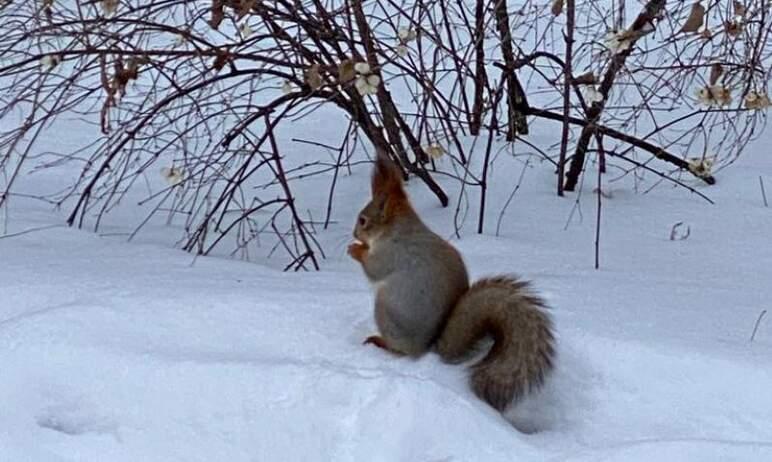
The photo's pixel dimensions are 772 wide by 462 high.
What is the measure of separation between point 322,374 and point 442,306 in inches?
14.1

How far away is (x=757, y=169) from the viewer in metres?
5.11

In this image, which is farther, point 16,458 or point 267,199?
point 267,199

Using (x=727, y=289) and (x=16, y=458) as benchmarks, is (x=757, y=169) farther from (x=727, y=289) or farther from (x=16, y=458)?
(x=16, y=458)

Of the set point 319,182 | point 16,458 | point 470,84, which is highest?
point 470,84

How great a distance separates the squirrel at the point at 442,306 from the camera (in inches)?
109

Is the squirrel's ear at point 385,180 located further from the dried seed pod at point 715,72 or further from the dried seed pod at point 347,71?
the dried seed pod at point 715,72

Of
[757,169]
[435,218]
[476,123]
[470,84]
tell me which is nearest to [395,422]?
[435,218]

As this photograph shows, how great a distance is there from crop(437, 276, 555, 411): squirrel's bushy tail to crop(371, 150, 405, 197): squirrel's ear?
0.30 metres

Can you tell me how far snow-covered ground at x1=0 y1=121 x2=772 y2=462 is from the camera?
2582 millimetres

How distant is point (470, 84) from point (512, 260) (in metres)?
2.56

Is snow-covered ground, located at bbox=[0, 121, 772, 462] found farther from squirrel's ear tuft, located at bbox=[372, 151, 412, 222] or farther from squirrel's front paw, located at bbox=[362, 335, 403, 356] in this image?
squirrel's ear tuft, located at bbox=[372, 151, 412, 222]

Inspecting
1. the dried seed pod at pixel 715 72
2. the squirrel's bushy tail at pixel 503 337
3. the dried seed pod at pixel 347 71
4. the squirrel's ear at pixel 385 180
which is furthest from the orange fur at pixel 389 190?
the dried seed pod at pixel 715 72

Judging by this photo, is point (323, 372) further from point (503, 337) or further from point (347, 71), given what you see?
point (347, 71)

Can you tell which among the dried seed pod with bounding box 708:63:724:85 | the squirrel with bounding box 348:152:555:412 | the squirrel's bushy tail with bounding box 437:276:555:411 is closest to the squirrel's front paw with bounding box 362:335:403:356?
the squirrel with bounding box 348:152:555:412
